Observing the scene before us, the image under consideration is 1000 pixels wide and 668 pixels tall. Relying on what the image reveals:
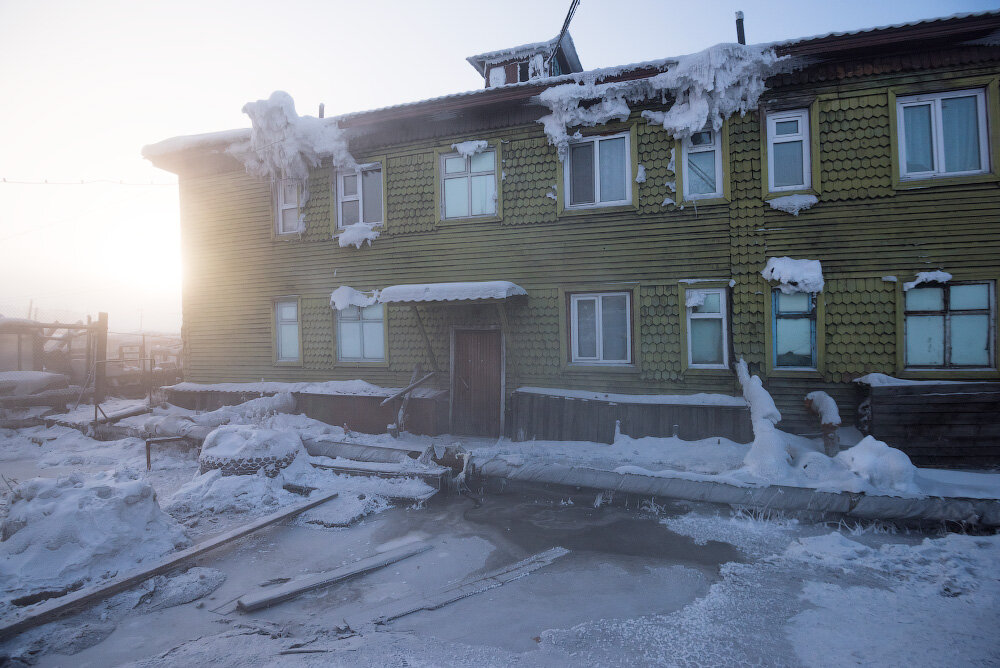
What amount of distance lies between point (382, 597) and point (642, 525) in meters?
3.34

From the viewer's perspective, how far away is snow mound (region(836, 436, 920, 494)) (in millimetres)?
6067

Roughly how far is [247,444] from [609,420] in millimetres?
6323

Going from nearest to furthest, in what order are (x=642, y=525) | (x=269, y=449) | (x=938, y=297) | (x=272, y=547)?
(x=272, y=547) → (x=642, y=525) → (x=269, y=449) → (x=938, y=297)

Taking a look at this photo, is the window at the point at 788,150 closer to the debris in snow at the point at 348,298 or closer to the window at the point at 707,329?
the window at the point at 707,329

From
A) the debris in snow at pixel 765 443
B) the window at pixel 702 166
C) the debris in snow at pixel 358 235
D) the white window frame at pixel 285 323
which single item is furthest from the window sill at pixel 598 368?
the white window frame at pixel 285 323

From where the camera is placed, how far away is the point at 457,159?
39.3 feet

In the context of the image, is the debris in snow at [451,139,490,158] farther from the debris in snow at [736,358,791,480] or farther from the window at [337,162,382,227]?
the debris in snow at [736,358,791,480]

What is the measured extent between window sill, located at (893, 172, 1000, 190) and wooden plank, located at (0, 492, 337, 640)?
11.4 meters

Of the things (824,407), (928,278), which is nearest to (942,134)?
(928,278)

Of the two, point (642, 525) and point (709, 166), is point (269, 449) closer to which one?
point (642, 525)

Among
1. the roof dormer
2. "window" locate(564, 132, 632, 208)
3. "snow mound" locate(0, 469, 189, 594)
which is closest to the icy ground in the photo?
"snow mound" locate(0, 469, 189, 594)

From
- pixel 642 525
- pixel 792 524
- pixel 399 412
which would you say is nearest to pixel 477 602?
pixel 642 525

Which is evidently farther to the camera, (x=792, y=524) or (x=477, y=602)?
(x=792, y=524)

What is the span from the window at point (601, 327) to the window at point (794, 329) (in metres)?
2.73
